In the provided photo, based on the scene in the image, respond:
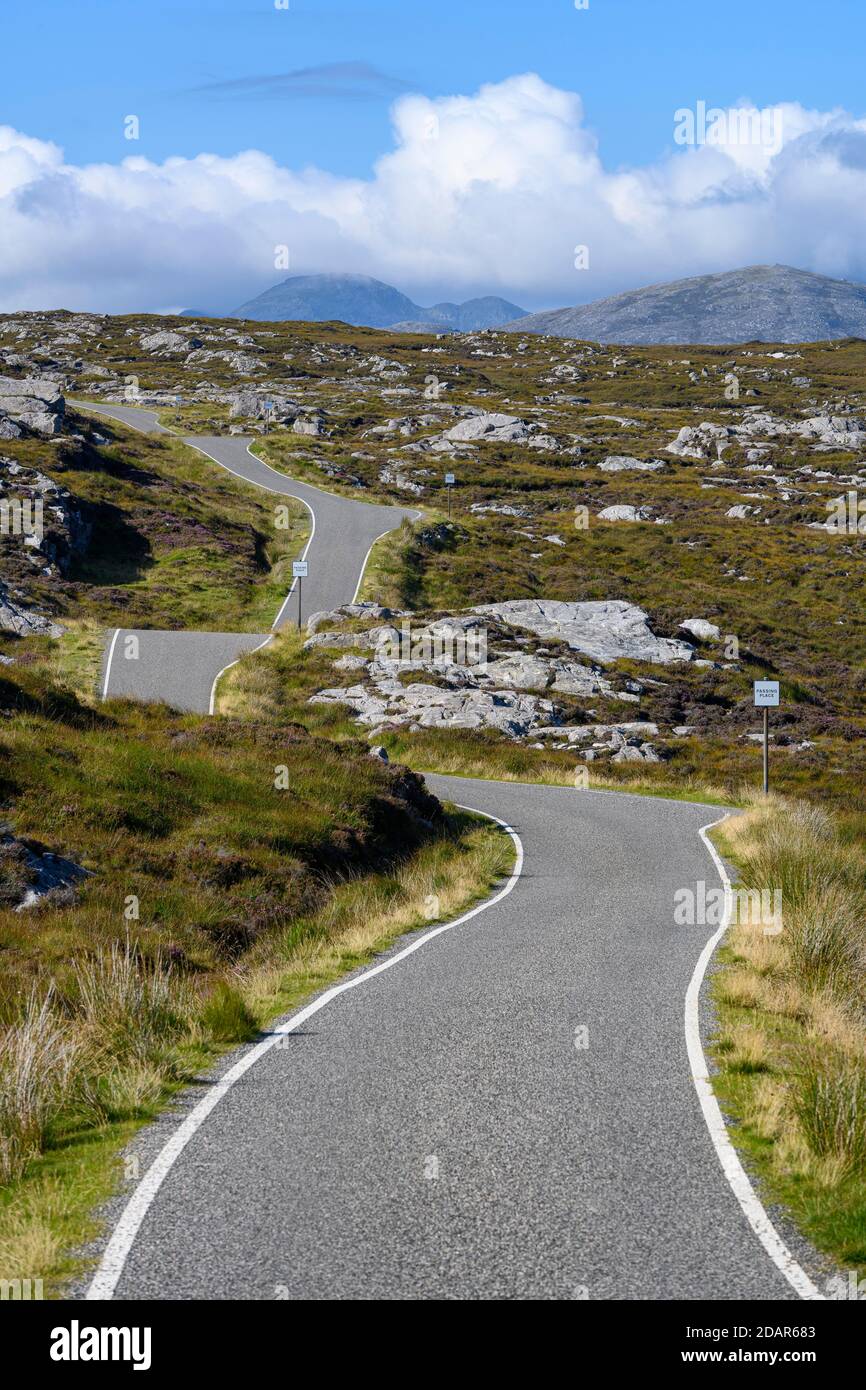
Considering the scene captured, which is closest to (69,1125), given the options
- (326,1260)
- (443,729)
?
(326,1260)

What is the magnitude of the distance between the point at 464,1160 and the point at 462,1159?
20mm

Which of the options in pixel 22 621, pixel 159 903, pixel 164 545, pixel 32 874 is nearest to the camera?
pixel 32 874

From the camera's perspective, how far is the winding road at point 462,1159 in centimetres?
528

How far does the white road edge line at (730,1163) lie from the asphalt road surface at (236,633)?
691 inches

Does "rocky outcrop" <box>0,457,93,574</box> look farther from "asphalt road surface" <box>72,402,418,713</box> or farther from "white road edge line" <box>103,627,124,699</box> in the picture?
"asphalt road surface" <box>72,402,418,713</box>

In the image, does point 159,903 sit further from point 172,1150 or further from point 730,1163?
point 730,1163

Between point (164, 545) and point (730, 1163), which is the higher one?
point (164, 545)

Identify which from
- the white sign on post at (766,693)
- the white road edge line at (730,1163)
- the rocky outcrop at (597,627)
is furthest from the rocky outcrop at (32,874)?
the rocky outcrop at (597,627)

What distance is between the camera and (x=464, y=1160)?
668 cm

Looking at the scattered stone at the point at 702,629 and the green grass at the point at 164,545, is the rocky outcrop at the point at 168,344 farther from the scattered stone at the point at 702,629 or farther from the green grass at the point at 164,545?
the scattered stone at the point at 702,629

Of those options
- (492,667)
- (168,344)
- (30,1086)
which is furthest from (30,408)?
(168,344)

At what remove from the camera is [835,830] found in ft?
71.5
